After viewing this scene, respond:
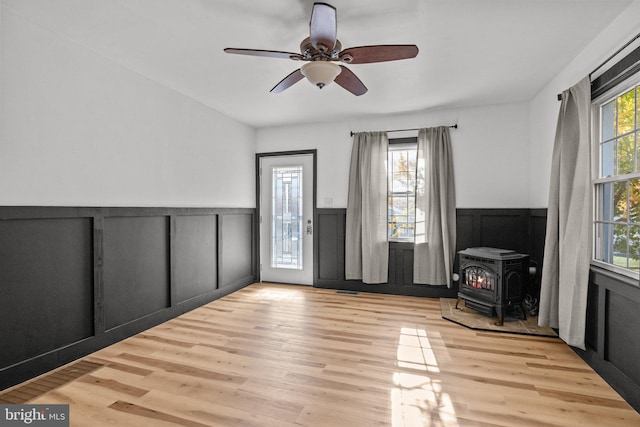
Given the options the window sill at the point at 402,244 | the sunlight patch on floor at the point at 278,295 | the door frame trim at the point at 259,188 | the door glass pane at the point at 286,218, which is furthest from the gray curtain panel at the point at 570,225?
the door glass pane at the point at 286,218

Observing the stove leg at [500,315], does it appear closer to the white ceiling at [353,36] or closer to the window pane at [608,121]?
the window pane at [608,121]

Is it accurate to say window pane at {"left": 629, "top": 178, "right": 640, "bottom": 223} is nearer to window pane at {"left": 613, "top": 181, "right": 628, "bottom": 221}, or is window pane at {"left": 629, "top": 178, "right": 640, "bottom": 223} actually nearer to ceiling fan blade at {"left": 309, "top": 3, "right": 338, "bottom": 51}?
window pane at {"left": 613, "top": 181, "right": 628, "bottom": 221}

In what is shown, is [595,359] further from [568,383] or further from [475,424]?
[475,424]

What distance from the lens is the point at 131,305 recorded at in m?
3.19

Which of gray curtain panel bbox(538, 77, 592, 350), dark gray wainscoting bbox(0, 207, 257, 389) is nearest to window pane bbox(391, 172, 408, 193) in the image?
gray curtain panel bbox(538, 77, 592, 350)

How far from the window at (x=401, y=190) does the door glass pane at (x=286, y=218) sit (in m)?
1.47

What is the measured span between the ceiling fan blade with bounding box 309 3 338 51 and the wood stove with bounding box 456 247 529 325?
2769 mm

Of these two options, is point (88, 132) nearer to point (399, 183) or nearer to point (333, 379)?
point (333, 379)

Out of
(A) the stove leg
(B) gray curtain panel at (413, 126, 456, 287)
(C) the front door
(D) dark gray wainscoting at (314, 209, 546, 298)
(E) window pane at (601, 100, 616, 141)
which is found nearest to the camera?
(E) window pane at (601, 100, 616, 141)

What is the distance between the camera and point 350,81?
2.73 meters

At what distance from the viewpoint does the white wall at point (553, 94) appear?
7.47 feet

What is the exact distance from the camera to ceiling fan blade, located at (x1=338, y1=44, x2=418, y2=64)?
2141 millimetres

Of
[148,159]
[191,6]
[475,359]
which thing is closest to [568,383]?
[475,359]

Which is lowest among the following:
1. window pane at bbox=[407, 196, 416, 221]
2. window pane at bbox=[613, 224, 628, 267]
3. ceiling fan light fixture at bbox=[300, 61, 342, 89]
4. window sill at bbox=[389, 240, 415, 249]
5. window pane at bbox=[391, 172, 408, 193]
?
window sill at bbox=[389, 240, 415, 249]
